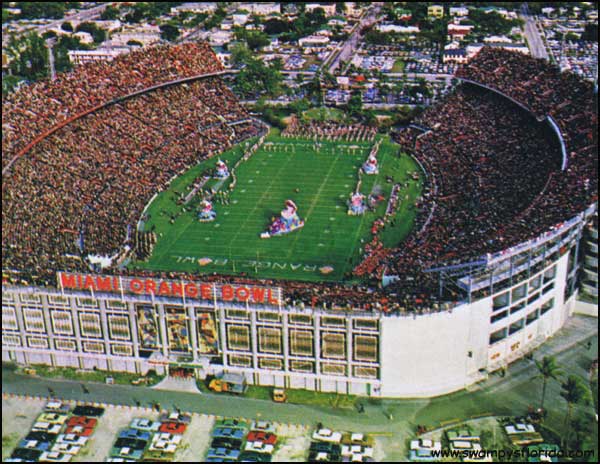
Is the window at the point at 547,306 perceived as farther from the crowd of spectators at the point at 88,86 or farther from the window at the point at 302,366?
the crowd of spectators at the point at 88,86

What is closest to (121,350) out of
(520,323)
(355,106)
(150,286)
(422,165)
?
(150,286)

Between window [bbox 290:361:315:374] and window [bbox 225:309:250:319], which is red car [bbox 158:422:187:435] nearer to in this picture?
window [bbox 225:309:250:319]

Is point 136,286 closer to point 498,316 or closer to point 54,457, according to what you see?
point 54,457

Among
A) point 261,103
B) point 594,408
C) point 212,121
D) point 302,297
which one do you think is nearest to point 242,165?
point 212,121

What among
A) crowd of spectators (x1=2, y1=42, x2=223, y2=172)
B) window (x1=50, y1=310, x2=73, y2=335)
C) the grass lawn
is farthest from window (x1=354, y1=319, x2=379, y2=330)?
the grass lawn

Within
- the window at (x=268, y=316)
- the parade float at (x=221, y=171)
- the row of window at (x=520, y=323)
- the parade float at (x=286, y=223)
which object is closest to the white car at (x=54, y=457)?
the window at (x=268, y=316)

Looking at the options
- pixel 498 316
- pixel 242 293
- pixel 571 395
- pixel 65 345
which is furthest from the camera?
pixel 65 345
